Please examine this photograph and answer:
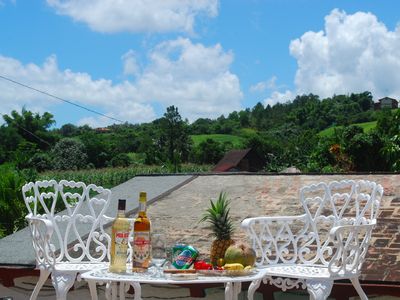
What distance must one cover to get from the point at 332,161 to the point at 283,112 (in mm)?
37124

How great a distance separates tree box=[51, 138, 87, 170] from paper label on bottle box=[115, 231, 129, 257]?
35.8m

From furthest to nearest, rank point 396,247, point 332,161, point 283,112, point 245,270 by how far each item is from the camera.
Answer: point 283,112 < point 332,161 < point 396,247 < point 245,270

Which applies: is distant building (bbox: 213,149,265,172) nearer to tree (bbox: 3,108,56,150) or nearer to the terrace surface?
tree (bbox: 3,108,56,150)

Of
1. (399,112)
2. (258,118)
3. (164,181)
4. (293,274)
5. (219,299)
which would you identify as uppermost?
(258,118)

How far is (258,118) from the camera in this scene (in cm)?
5828

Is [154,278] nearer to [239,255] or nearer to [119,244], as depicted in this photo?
[119,244]

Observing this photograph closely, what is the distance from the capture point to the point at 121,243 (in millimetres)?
3152

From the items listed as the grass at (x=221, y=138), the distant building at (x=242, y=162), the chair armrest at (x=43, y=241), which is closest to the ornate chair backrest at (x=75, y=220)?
the chair armrest at (x=43, y=241)

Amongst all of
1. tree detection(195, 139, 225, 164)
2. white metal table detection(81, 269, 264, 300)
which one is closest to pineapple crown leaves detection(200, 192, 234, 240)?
white metal table detection(81, 269, 264, 300)

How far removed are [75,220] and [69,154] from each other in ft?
118

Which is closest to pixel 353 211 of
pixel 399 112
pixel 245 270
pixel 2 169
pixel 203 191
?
pixel 203 191

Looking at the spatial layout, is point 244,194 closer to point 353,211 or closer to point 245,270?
point 353,211

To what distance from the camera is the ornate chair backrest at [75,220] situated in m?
4.06

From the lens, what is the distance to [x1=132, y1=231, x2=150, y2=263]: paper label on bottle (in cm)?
306
